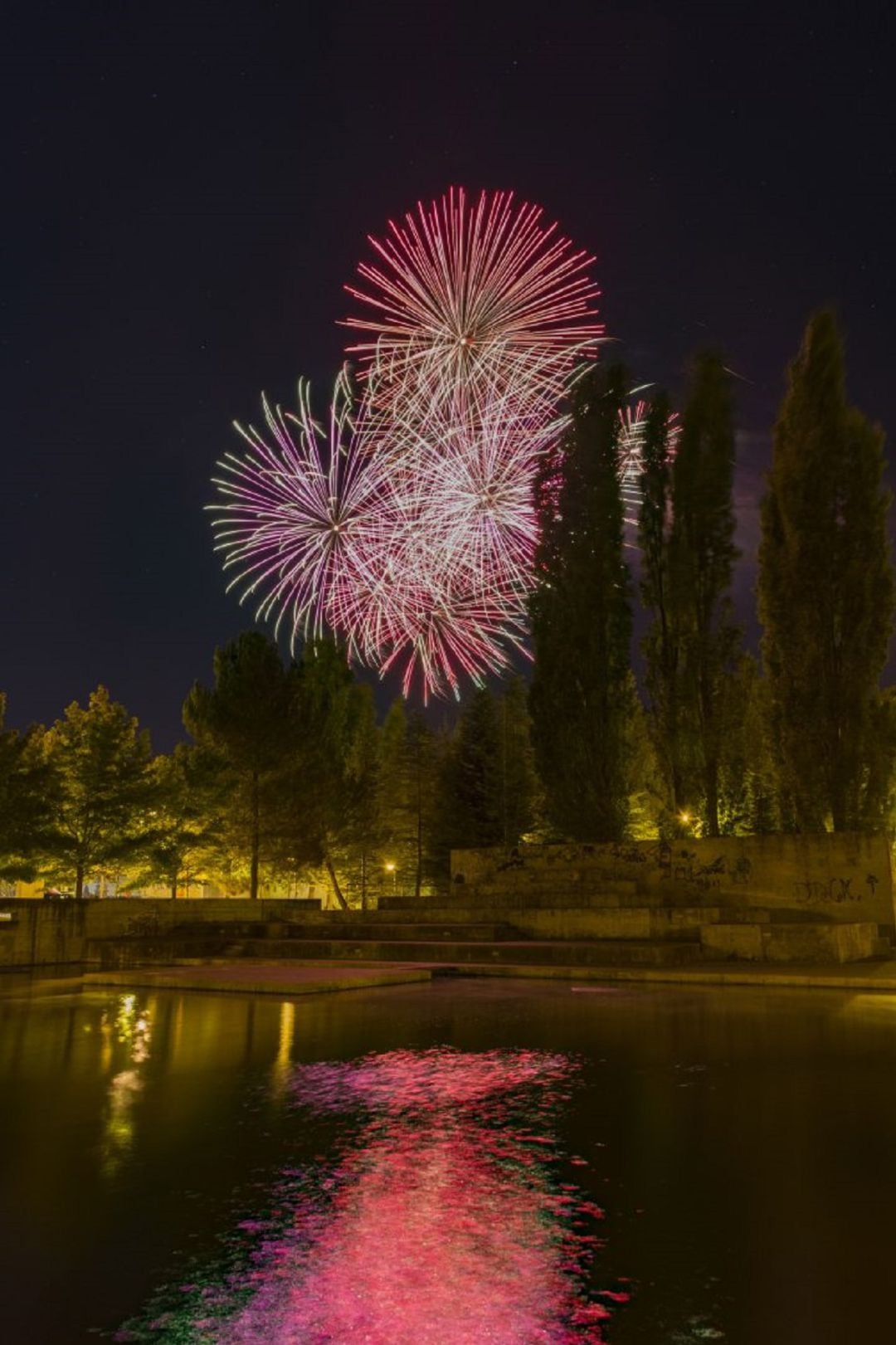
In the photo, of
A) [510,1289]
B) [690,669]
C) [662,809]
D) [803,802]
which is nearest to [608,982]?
[803,802]

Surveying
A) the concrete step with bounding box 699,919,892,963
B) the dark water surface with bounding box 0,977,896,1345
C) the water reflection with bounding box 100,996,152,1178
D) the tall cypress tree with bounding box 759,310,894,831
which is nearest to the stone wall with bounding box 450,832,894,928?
the concrete step with bounding box 699,919,892,963

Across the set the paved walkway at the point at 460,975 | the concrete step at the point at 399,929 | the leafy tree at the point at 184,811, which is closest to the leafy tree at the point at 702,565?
the concrete step at the point at 399,929

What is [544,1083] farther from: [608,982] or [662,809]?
[662,809]

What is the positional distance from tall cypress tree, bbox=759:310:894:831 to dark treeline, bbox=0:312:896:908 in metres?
0.04

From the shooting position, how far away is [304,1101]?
7.61m

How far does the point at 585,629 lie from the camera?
94.8 ft

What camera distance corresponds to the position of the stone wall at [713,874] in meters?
21.5

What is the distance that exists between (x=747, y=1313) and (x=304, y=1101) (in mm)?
4453

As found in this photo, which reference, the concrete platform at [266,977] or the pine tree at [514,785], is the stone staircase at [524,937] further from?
the pine tree at [514,785]

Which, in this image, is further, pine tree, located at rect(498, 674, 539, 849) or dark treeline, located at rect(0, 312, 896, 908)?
pine tree, located at rect(498, 674, 539, 849)

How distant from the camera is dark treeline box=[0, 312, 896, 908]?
25016 mm

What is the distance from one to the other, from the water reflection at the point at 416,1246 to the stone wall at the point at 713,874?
15.9 m

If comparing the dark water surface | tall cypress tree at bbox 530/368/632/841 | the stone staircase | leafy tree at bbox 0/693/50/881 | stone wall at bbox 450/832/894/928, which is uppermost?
tall cypress tree at bbox 530/368/632/841

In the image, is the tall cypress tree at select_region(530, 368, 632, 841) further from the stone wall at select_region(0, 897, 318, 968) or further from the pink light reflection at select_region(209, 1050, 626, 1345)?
the pink light reflection at select_region(209, 1050, 626, 1345)
